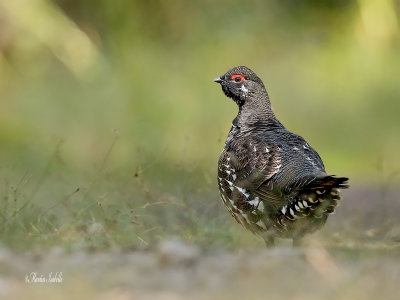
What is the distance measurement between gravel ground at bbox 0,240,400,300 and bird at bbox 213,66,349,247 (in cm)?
104

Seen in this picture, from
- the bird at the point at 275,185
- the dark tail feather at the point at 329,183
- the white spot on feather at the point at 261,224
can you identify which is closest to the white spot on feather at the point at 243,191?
the bird at the point at 275,185

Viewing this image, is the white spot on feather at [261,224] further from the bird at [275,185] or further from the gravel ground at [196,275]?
the gravel ground at [196,275]

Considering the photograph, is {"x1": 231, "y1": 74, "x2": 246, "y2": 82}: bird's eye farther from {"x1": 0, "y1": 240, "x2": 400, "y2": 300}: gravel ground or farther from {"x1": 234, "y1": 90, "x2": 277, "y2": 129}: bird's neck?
{"x1": 0, "y1": 240, "x2": 400, "y2": 300}: gravel ground

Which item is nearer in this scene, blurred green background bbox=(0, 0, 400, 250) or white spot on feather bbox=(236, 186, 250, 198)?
white spot on feather bbox=(236, 186, 250, 198)

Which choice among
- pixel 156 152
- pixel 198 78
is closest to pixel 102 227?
pixel 156 152

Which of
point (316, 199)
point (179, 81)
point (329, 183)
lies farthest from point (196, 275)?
point (179, 81)

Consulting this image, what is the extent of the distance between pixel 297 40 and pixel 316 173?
12.7 metres

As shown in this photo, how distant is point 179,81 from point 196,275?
11.1 m

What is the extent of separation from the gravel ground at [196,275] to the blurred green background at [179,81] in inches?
135

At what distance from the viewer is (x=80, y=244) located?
571 centimetres

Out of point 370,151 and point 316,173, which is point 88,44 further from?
point 316,173

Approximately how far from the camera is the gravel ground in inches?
174

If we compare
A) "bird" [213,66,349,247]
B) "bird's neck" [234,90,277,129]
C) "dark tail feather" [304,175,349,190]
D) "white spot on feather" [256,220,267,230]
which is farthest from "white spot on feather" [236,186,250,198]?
"bird's neck" [234,90,277,129]

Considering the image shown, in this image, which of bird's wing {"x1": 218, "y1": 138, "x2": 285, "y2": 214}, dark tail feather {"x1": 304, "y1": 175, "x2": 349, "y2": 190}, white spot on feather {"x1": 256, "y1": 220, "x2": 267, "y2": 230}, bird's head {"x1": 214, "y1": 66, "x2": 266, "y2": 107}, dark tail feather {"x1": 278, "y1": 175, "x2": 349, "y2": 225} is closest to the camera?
dark tail feather {"x1": 304, "y1": 175, "x2": 349, "y2": 190}
